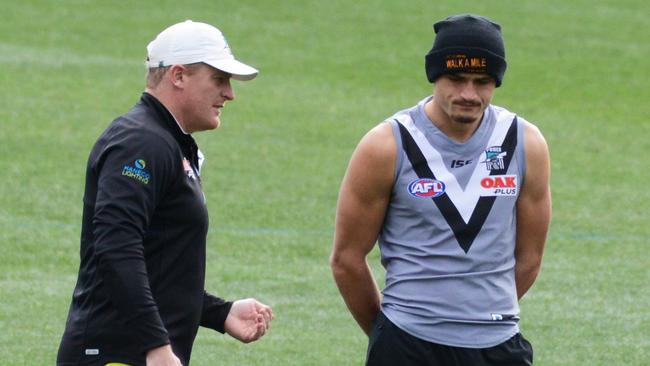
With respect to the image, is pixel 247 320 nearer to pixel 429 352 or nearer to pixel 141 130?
pixel 429 352

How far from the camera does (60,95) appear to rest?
1795 cm

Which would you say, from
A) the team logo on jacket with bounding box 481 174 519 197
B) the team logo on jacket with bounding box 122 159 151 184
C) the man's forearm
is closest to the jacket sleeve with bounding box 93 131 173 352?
the team logo on jacket with bounding box 122 159 151 184

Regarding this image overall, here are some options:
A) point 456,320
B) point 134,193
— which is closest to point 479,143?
point 456,320

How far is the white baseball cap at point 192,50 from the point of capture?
470cm

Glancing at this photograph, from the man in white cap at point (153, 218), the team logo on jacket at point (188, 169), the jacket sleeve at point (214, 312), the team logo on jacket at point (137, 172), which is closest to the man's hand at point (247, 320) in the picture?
the jacket sleeve at point (214, 312)

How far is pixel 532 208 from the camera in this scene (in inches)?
193

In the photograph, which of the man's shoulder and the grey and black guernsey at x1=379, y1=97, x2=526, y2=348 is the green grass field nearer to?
the grey and black guernsey at x1=379, y1=97, x2=526, y2=348

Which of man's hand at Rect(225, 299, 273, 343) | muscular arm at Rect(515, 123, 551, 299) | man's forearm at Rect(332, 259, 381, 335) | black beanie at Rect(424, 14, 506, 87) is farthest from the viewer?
man's hand at Rect(225, 299, 273, 343)

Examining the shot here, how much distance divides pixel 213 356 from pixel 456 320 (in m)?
4.07

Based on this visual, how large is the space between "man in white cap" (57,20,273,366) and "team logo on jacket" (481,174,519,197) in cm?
85

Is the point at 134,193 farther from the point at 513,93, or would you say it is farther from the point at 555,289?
the point at 513,93

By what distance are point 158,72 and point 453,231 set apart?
A: 108cm

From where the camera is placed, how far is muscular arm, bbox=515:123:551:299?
4824mm

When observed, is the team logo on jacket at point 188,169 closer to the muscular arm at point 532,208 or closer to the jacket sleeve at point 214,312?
the jacket sleeve at point 214,312
